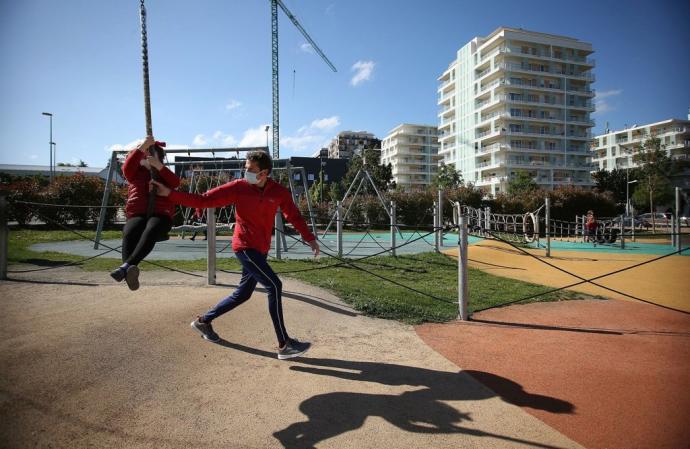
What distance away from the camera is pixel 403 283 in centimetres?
836

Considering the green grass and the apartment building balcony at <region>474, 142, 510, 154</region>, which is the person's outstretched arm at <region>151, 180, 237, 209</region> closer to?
the green grass

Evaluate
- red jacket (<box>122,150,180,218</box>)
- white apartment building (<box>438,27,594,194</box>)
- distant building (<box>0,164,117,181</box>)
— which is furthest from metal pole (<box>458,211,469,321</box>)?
white apartment building (<box>438,27,594,194</box>)

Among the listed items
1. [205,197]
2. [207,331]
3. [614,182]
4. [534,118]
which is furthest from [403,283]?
[614,182]

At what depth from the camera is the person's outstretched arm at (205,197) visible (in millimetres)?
3609

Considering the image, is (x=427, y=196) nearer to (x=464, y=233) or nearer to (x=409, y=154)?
(x=464, y=233)

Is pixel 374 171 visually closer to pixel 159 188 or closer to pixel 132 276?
pixel 159 188

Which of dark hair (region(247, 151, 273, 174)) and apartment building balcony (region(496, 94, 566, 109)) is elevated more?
apartment building balcony (region(496, 94, 566, 109))

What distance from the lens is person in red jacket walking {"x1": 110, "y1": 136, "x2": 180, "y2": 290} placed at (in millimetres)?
3559

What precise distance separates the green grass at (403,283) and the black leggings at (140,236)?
3126 millimetres

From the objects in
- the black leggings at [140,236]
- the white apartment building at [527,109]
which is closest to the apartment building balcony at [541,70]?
the white apartment building at [527,109]

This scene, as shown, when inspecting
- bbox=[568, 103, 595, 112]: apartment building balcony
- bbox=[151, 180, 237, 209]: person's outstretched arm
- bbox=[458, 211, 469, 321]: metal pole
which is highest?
bbox=[568, 103, 595, 112]: apartment building balcony

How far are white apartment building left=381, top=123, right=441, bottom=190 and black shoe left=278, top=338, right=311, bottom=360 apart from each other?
97422 mm

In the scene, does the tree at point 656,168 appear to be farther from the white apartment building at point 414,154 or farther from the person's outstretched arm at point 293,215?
the white apartment building at point 414,154

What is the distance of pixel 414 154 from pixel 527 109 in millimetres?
38443
